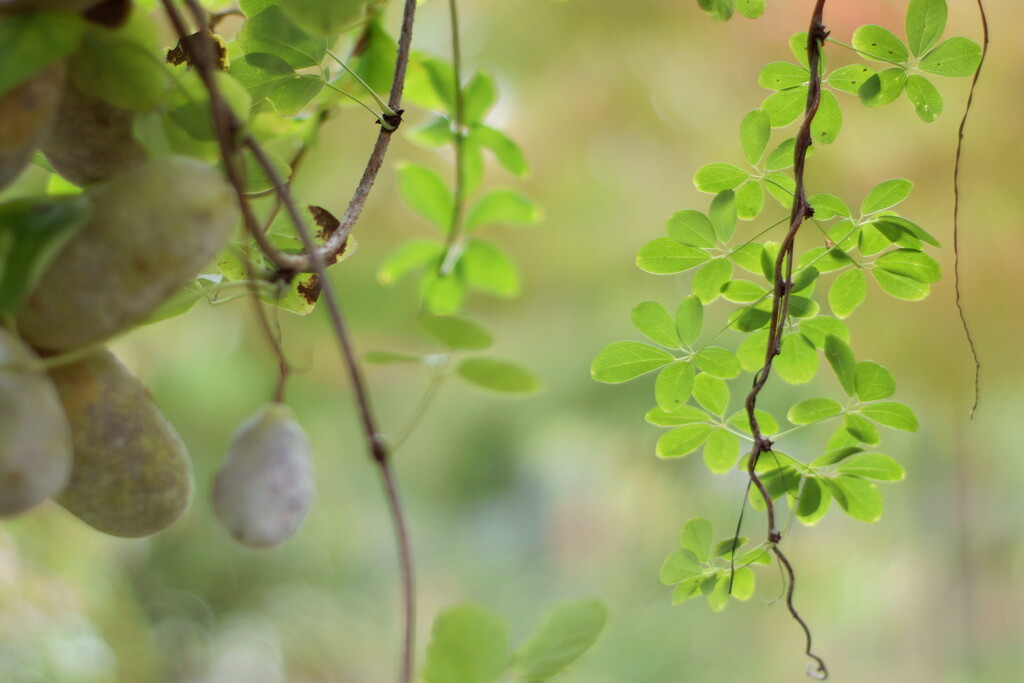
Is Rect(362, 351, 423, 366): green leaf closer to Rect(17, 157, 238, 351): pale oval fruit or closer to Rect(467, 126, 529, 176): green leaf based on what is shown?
Rect(17, 157, 238, 351): pale oval fruit

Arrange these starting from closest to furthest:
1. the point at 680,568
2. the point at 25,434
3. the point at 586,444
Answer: the point at 25,434 → the point at 680,568 → the point at 586,444

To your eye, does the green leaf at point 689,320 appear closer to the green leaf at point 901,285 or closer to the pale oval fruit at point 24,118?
the green leaf at point 901,285

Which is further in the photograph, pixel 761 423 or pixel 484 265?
pixel 484 265

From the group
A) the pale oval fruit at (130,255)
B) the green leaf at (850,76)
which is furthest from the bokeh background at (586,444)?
the pale oval fruit at (130,255)

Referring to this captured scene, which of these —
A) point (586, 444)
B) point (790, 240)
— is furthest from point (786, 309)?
point (586, 444)

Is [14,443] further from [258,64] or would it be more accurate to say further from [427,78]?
[427,78]

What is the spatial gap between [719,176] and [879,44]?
0.17ft

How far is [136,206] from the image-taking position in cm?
11

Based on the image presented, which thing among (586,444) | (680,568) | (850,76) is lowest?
(586,444)

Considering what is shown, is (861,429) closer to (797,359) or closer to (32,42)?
(797,359)

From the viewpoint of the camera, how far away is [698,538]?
0.21 meters

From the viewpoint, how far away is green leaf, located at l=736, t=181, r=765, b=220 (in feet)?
0.74

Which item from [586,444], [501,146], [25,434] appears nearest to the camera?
[25,434]

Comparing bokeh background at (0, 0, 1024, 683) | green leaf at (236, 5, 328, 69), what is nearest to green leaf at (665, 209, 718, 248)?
green leaf at (236, 5, 328, 69)
